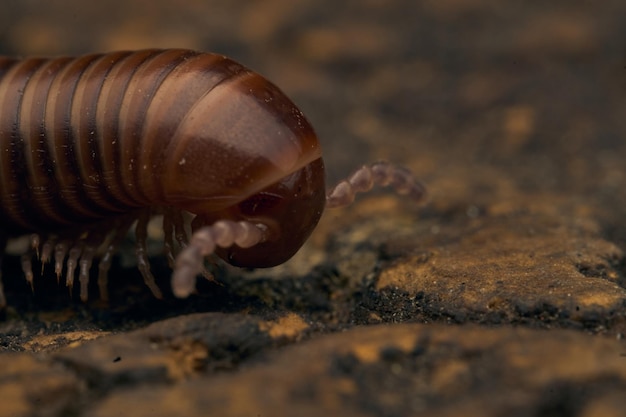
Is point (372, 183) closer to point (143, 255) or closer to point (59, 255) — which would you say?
point (143, 255)

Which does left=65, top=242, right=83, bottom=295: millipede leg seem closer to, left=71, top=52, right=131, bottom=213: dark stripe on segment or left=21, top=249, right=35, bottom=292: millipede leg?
left=21, top=249, right=35, bottom=292: millipede leg

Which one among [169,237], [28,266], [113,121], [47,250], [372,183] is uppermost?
[113,121]

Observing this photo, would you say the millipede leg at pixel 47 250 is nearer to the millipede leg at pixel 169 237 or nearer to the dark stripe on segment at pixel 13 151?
the dark stripe on segment at pixel 13 151

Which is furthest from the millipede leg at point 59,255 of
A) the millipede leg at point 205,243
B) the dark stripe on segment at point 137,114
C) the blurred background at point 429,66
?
the blurred background at point 429,66

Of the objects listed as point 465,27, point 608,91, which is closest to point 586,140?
point 608,91

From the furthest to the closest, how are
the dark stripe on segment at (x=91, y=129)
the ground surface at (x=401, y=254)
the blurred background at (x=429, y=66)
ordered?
the blurred background at (x=429, y=66), the dark stripe on segment at (x=91, y=129), the ground surface at (x=401, y=254)

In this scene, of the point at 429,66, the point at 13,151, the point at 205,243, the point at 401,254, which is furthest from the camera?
the point at 429,66

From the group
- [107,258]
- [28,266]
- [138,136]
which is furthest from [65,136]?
Result: [28,266]

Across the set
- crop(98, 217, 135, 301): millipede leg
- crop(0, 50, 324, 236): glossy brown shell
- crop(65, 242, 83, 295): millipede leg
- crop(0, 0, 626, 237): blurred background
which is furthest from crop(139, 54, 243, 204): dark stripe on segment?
crop(0, 0, 626, 237): blurred background
